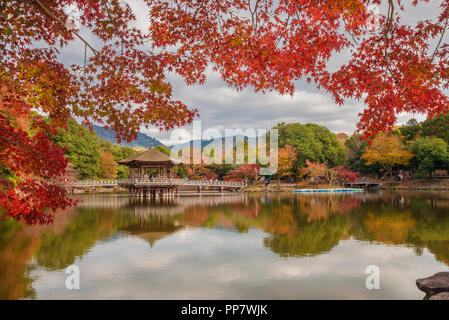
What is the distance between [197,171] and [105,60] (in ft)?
111

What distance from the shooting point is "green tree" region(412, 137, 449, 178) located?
31703 millimetres

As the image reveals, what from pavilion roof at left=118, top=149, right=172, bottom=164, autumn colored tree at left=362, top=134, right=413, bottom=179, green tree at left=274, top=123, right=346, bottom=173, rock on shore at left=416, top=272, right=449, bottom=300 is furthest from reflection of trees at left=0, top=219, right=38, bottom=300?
autumn colored tree at left=362, top=134, right=413, bottom=179

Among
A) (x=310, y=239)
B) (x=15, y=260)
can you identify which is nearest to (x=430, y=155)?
(x=310, y=239)

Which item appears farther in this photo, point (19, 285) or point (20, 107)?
point (19, 285)

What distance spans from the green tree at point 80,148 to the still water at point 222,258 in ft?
75.1

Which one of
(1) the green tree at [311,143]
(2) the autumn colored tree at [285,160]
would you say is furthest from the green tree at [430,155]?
(2) the autumn colored tree at [285,160]

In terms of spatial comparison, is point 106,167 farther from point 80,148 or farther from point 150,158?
point 150,158

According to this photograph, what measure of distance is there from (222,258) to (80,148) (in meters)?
30.6

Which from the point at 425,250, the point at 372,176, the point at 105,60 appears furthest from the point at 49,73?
the point at 372,176

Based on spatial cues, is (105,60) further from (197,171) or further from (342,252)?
(197,171)

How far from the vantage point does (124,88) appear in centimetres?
446

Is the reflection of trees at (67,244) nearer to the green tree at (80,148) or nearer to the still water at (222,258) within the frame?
the still water at (222,258)

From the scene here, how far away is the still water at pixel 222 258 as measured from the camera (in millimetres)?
4742

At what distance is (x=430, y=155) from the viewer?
1267 inches
